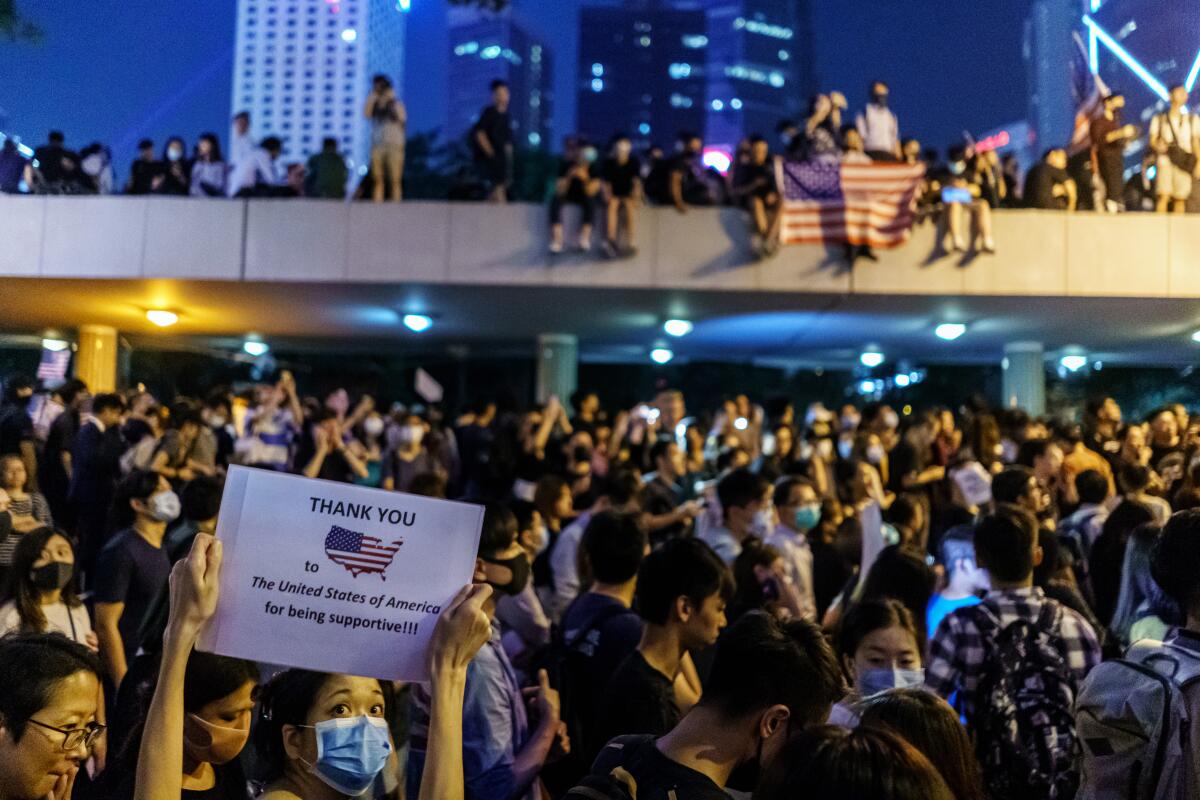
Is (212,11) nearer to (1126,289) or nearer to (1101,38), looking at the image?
(1101,38)

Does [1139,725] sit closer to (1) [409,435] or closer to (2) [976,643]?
(2) [976,643]

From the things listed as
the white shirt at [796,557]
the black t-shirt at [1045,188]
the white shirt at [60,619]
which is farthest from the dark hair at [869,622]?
the black t-shirt at [1045,188]

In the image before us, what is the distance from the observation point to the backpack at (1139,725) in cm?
321

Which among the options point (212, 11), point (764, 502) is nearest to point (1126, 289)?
point (764, 502)

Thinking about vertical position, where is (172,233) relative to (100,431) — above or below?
above

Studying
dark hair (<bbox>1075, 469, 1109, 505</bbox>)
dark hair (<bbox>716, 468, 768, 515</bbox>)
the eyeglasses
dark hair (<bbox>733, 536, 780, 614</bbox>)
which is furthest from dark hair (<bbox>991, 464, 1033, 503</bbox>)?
the eyeglasses

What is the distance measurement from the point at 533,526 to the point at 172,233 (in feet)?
41.2

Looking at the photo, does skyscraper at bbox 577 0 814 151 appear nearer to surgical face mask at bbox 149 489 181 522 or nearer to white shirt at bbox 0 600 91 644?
surgical face mask at bbox 149 489 181 522

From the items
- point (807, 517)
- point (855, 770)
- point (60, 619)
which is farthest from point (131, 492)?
point (855, 770)

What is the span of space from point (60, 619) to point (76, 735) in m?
2.49

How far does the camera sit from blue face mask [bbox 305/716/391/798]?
294 centimetres

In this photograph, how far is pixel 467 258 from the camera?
17.5 m

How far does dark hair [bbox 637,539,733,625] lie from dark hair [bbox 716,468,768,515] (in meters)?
3.20

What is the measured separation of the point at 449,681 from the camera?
261 cm
